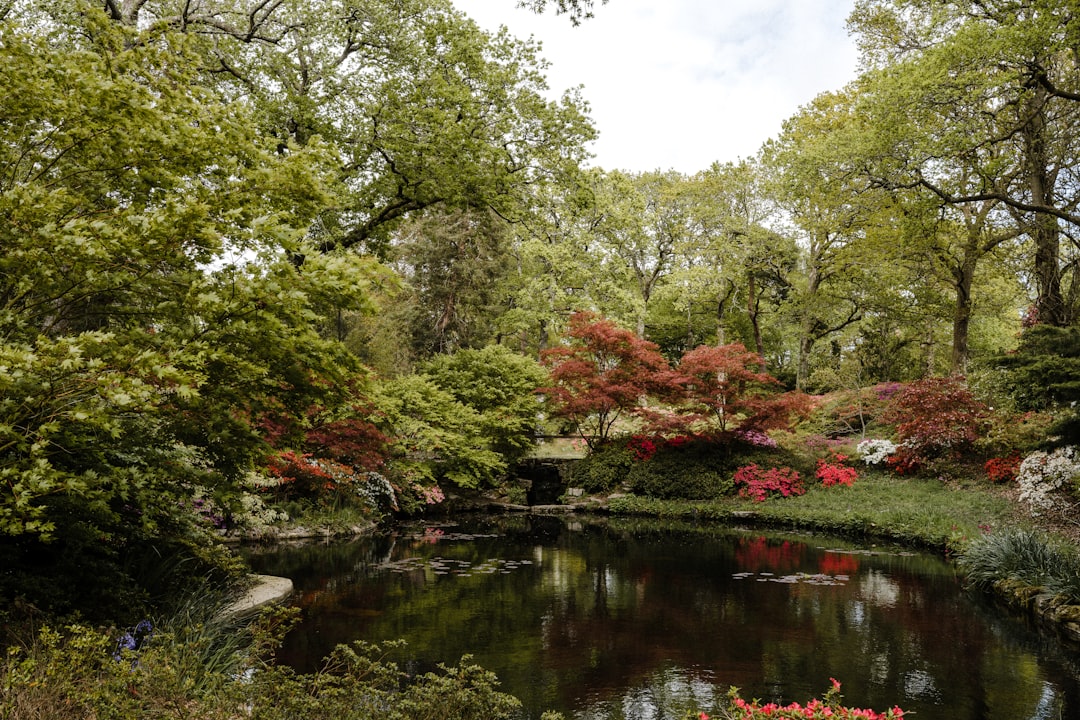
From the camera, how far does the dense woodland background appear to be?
12.7 ft

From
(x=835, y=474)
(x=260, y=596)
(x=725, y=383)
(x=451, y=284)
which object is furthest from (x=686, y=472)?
(x=260, y=596)

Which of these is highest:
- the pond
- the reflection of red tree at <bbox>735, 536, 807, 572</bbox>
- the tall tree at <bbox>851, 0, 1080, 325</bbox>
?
the tall tree at <bbox>851, 0, 1080, 325</bbox>

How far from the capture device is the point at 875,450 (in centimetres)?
1695

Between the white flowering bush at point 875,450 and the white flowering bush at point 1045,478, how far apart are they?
15.8 feet

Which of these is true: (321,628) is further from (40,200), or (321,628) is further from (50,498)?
(40,200)

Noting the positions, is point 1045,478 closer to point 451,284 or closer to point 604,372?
point 604,372

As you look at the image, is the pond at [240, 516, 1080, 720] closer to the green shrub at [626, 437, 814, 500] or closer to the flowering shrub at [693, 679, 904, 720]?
the flowering shrub at [693, 679, 904, 720]

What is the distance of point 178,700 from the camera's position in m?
3.26

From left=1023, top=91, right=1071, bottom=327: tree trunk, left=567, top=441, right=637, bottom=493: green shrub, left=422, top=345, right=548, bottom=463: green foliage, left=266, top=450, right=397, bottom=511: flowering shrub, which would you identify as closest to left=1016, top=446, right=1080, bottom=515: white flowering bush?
left=1023, top=91, right=1071, bottom=327: tree trunk

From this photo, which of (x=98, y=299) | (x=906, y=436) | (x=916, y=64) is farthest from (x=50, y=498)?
(x=906, y=436)

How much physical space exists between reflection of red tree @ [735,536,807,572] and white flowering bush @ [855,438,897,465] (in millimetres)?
5229

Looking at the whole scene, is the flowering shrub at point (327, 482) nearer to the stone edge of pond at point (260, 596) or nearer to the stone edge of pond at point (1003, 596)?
the stone edge of pond at point (1003, 596)

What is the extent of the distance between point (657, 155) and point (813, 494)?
60.7 feet

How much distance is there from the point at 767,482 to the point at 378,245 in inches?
446
